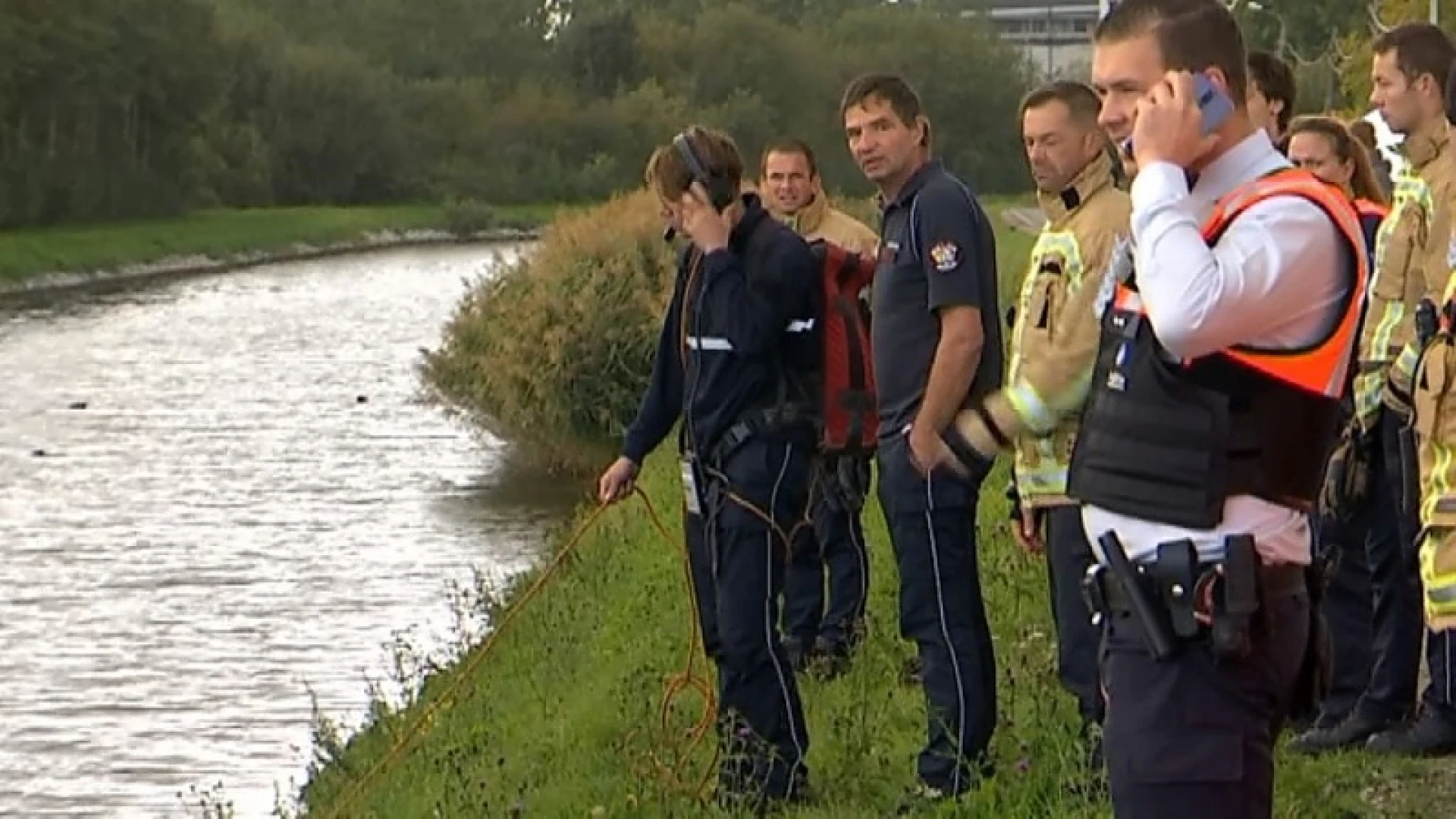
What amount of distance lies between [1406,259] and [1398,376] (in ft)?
1.46

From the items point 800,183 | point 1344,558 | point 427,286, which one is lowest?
point 427,286

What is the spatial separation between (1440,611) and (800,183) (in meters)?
4.57

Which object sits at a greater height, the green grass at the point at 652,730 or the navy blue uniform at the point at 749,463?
the navy blue uniform at the point at 749,463

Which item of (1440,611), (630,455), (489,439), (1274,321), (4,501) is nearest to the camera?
(1274,321)

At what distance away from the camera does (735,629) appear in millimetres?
7195

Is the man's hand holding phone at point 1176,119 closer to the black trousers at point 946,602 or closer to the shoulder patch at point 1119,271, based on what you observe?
the shoulder patch at point 1119,271

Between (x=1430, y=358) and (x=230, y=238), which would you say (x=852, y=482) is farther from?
(x=230, y=238)

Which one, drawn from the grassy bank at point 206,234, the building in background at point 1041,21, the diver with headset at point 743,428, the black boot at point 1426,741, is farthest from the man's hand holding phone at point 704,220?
the building in background at point 1041,21

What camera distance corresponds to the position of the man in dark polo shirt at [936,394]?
6.79 metres

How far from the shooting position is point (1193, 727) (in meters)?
4.35

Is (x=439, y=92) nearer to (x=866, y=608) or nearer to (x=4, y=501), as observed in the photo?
(x=4, y=501)

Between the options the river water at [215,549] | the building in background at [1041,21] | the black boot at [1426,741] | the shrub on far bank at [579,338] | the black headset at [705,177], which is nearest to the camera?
the black boot at [1426,741]

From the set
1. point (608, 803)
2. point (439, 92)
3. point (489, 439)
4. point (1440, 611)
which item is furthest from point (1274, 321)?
point (439, 92)

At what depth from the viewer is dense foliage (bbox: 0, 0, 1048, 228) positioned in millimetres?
71500
